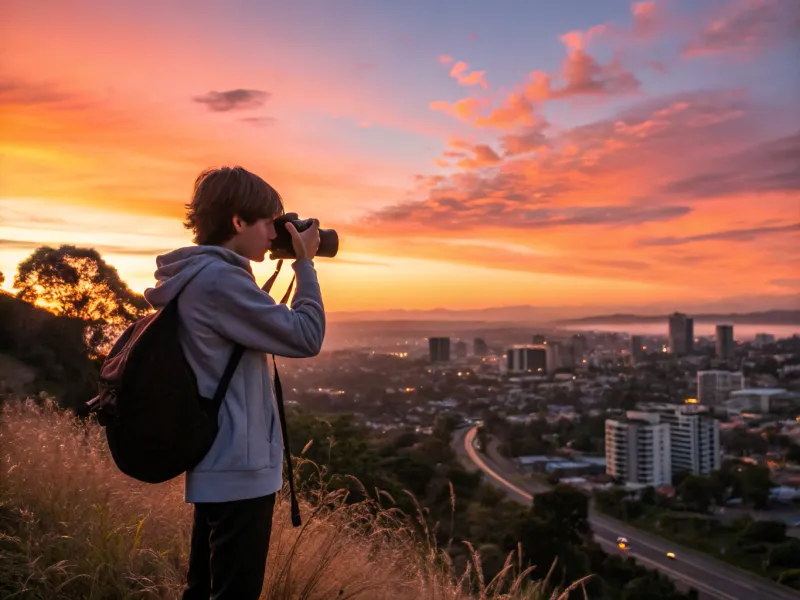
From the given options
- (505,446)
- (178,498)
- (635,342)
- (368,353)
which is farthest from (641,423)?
(635,342)

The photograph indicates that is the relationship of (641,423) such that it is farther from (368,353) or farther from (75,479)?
(75,479)

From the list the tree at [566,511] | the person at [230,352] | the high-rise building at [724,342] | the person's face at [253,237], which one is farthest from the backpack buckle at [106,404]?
the high-rise building at [724,342]

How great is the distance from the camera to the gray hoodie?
4.71ft

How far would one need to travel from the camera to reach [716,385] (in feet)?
132

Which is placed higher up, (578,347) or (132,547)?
(132,547)

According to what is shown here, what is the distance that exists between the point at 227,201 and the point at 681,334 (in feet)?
192

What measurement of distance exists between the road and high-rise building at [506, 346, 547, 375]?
1131 inches

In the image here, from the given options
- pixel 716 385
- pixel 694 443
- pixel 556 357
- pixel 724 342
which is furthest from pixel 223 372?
pixel 724 342

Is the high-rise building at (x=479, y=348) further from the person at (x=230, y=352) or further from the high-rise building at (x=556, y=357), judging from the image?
the person at (x=230, y=352)

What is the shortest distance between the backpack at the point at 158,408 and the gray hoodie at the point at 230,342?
0.09 ft

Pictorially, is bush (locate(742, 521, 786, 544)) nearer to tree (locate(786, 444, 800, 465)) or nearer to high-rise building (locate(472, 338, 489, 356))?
tree (locate(786, 444, 800, 465))

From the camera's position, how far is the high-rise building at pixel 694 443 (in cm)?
2808

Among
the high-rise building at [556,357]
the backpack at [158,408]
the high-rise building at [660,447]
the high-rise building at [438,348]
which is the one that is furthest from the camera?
the high-rise building at [556,357]

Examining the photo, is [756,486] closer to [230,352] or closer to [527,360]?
[230,352]
